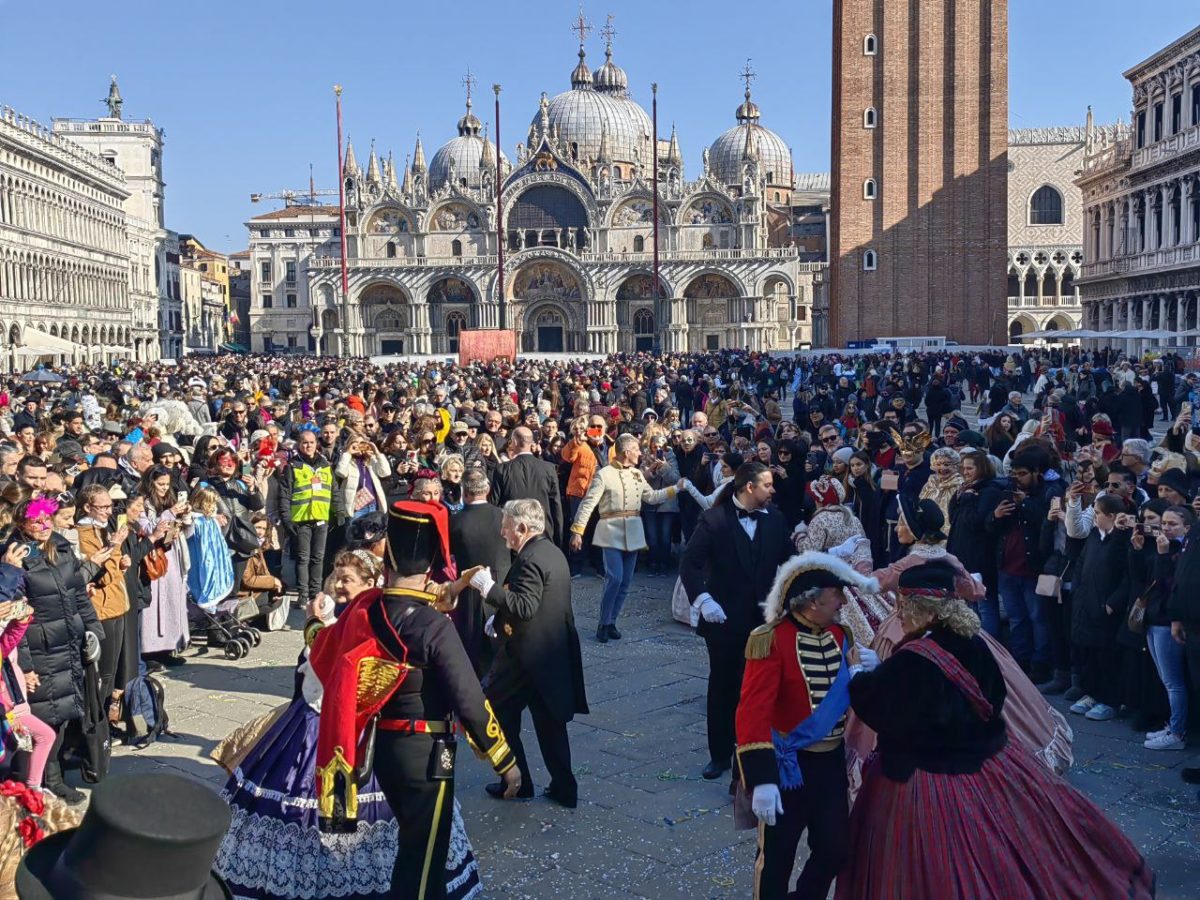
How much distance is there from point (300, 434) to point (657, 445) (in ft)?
11.1

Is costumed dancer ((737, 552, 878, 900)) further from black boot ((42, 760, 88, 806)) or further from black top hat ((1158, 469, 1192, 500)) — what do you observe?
black top hat ((1158, 469, 1192, 500))

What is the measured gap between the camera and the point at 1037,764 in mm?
3895

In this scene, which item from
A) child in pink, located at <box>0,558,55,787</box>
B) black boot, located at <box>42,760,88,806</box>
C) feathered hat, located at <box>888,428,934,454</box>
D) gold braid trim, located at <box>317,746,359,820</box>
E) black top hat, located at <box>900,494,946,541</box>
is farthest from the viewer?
feathered hat, located at <box>888,428,934,454</box>

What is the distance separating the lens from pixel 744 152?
7931cm

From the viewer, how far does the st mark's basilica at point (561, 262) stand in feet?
224

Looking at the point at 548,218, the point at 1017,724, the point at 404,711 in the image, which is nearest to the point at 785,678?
the point at 1017,724

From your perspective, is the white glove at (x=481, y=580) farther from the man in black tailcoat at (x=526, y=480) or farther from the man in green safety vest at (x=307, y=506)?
the man in green safety vest at (x=307, y=506)

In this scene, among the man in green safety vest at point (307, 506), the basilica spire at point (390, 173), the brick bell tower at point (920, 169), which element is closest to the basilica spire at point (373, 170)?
the basilica spire at point (390, 173)

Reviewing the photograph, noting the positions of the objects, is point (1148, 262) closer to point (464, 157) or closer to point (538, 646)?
point (538, 646)

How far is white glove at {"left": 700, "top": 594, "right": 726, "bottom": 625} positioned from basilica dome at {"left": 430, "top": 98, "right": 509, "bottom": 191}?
243 ft

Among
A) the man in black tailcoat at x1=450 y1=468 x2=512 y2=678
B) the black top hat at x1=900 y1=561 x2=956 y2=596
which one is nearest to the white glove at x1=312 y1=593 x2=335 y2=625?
the man in black tailcoat at x1=450 y1=468 x2=512 y2=678

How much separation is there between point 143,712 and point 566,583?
260 centimetres

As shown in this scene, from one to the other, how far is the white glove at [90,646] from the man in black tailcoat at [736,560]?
9.26 feet

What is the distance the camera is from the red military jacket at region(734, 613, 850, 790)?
408 cm
